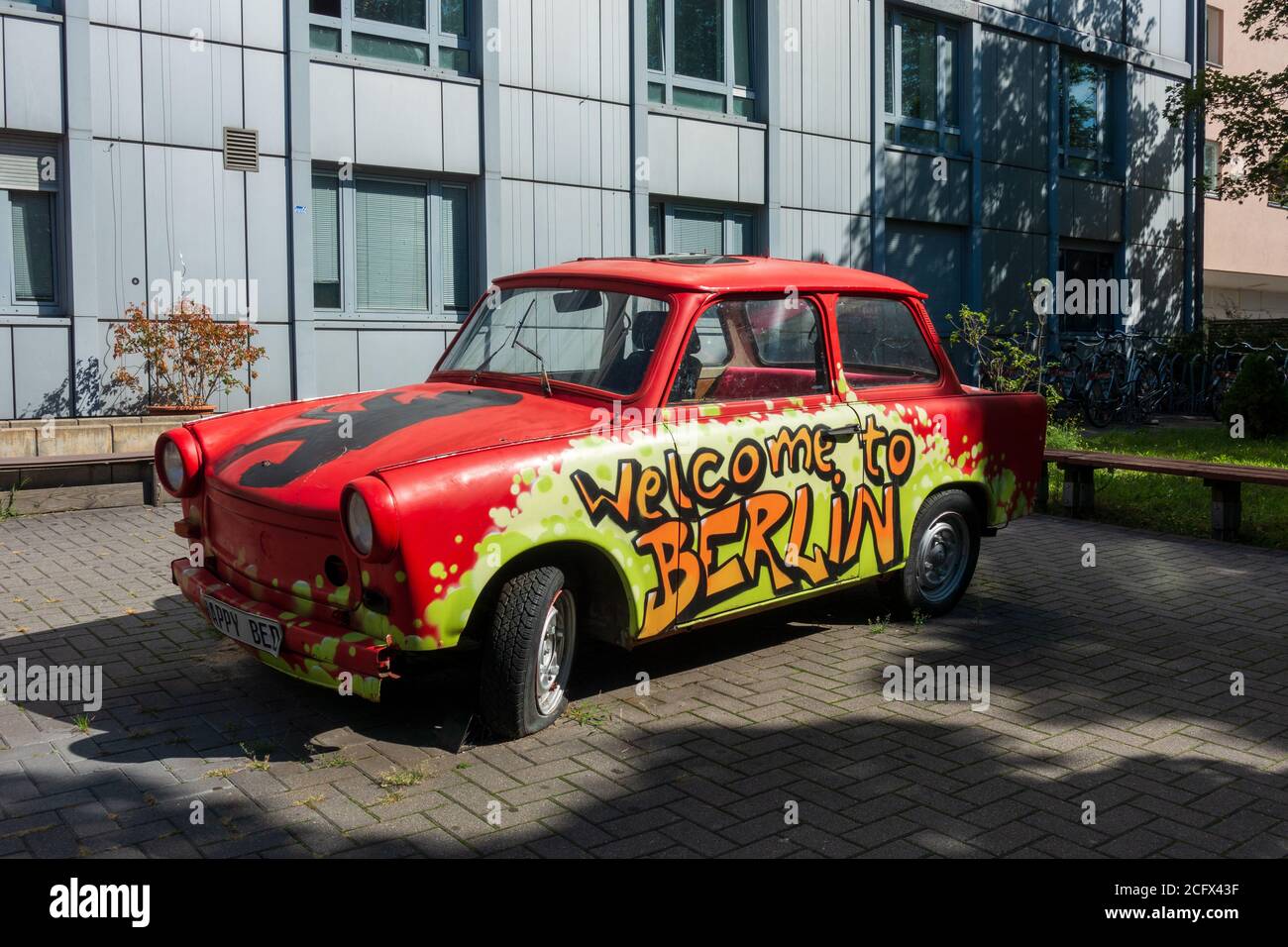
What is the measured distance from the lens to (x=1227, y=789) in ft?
14.6

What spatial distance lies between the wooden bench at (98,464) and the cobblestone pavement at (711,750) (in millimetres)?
2646

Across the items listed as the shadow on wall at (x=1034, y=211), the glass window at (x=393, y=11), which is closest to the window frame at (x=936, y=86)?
the shadow on wall at (x=1034, y=211)

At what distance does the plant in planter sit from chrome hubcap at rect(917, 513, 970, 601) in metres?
7.42

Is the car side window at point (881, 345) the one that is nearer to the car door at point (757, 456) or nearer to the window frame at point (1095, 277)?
the car door at point (757, 456)

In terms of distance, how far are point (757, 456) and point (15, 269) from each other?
29.2ft

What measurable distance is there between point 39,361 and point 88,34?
9.94ft

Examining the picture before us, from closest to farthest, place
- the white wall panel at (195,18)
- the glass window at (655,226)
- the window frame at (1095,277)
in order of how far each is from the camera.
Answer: the white wall panel at (195,18), the glass window at (655,226), the window frame at (1095,277)

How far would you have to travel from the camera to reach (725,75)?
16328mm

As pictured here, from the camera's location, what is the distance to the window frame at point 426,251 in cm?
1317

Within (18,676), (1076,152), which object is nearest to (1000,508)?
(18,676)
